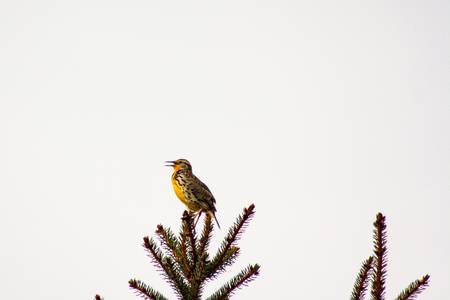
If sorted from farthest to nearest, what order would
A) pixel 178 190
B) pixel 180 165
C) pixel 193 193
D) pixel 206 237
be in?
pixel 180 165 → pixel 178 190 → pixel 193 193 → pixel 206 237

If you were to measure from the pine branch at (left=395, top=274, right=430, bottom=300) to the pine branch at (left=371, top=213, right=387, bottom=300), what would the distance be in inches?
8.2

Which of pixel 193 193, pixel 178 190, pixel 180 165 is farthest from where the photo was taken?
pixel 180 165

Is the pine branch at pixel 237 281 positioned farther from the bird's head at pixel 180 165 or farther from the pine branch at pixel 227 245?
the bird's head at pixel 180 165

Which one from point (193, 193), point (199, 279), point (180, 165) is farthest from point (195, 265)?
point (180, 165)

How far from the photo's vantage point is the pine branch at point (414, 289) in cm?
404

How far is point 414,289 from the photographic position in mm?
4121

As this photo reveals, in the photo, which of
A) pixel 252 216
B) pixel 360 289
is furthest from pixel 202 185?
pixel 360 289

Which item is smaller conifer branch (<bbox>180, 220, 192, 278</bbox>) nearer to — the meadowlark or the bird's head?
the meadowlark

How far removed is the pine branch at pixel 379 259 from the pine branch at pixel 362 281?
0.08m

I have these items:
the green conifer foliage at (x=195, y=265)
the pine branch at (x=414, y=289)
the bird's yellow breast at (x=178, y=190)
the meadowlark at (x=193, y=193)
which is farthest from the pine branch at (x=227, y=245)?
the bird's yellow breast at (x=178, y=190)

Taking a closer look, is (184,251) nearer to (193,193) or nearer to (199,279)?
(199,279)

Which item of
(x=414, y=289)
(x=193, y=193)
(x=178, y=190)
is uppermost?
(x=178, y=190)

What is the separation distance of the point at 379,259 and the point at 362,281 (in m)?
0.28

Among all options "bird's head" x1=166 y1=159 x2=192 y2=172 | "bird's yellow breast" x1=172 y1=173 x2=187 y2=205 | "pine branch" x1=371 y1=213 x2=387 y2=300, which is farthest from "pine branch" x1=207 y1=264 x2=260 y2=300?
"bird's head" x1=166 y1=159 x2=192 y2=172
